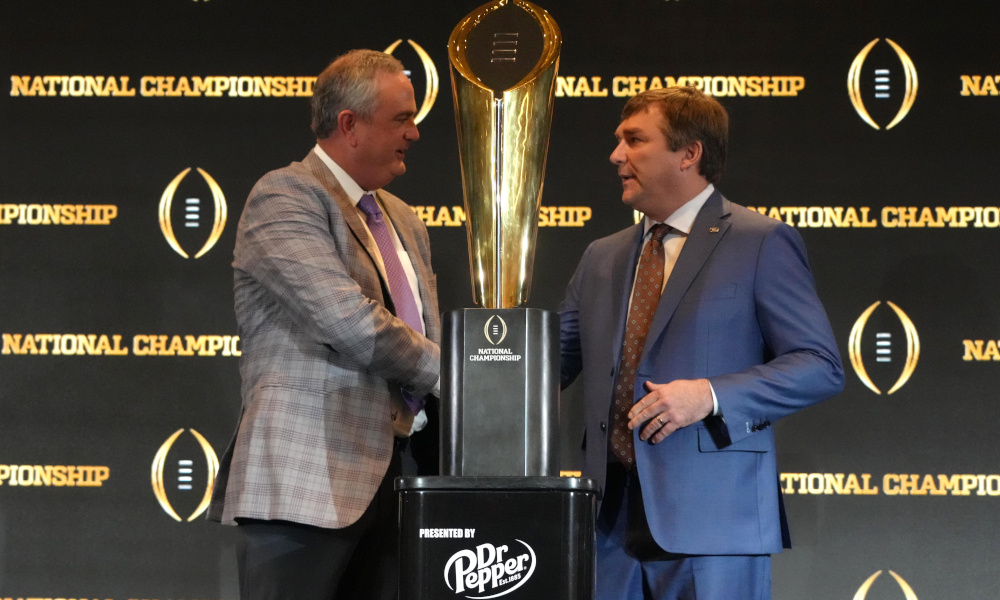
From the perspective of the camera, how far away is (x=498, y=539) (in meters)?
1.42

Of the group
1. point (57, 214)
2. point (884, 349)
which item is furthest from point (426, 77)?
point (884, 349)

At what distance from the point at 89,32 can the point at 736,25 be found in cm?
203

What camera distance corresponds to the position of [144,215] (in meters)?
3.14

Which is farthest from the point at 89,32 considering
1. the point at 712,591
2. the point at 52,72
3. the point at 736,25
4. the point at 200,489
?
the point at 712,591

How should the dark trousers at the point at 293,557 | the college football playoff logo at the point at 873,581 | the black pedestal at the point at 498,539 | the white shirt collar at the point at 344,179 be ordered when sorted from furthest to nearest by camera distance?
the college football playoff logo at the point at 873,581 → the white shirt collar at the point at 344,179 → the dark trousers at the point at 293,557 → the black pedestal at the point at 498,539

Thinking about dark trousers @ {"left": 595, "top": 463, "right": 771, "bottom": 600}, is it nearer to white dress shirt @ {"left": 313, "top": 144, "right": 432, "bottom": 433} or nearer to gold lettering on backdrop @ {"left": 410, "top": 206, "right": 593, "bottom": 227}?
white dress shirt @ {"left": 313, "top": 144, "right": 432, "bottom": 433}

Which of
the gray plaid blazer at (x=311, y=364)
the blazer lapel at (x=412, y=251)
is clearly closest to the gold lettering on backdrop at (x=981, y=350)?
the blazer lapel at (x=412, y=251)

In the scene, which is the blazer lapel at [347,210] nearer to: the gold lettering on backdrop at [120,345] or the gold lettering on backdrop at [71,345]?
the gold lettering on backdrop at [120,345]

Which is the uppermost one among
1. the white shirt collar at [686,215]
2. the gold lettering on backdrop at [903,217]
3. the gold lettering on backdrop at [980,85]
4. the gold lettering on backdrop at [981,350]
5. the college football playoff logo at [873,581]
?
the gold lettering on backdrop at [980,85]

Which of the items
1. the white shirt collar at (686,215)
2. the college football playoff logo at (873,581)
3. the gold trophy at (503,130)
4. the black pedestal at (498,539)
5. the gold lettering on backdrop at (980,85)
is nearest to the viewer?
the black pedestal at (498,539)

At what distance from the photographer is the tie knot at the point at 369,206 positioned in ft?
7.61

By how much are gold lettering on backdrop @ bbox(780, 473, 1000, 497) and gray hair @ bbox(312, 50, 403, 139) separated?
1653mm

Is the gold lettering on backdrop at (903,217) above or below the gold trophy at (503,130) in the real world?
above

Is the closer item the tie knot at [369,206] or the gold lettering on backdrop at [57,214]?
the tie knot at [369,206]
